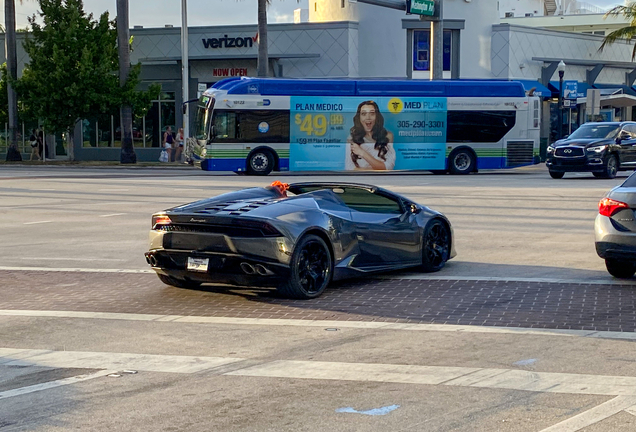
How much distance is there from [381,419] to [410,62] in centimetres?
4309

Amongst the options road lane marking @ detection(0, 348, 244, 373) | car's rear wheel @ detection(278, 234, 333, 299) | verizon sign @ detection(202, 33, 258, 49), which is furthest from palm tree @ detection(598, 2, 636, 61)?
road lane marking @ detection(0, 348, 244, 373)

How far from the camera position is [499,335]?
8047 mm

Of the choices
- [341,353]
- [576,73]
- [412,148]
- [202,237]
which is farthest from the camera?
[576,73]

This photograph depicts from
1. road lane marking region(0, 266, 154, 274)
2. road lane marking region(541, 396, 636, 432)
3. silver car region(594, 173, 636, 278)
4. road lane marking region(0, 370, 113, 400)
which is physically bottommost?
road lane marking region(0, 266, 154, 274)

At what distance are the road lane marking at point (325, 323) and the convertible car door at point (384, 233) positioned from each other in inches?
83.3

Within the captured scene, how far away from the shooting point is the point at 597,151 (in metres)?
29.8

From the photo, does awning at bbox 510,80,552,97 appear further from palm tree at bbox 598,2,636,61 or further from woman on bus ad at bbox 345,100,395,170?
woman on bus ad at bbox 345,100,395,170

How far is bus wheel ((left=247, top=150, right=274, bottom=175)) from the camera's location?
33.8m

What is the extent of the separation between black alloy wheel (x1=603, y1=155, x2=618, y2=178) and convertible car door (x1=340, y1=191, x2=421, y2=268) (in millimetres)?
19943

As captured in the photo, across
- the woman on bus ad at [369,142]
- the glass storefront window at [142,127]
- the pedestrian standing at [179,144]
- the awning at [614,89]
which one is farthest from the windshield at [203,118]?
the awning at [614,89]

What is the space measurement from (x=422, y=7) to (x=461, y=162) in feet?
19.2

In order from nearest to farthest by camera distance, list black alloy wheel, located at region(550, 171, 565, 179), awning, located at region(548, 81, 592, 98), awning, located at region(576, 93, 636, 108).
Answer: black alloy wheel, located at region(550, 171, 565, 179) < awning, located at region(576, 93, 636, 108) < awning, located at region(548, 81, 592, 98)

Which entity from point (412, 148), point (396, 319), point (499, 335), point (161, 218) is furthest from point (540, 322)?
point (412, 148)

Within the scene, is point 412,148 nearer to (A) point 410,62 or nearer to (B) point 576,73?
(A) point 410,62
